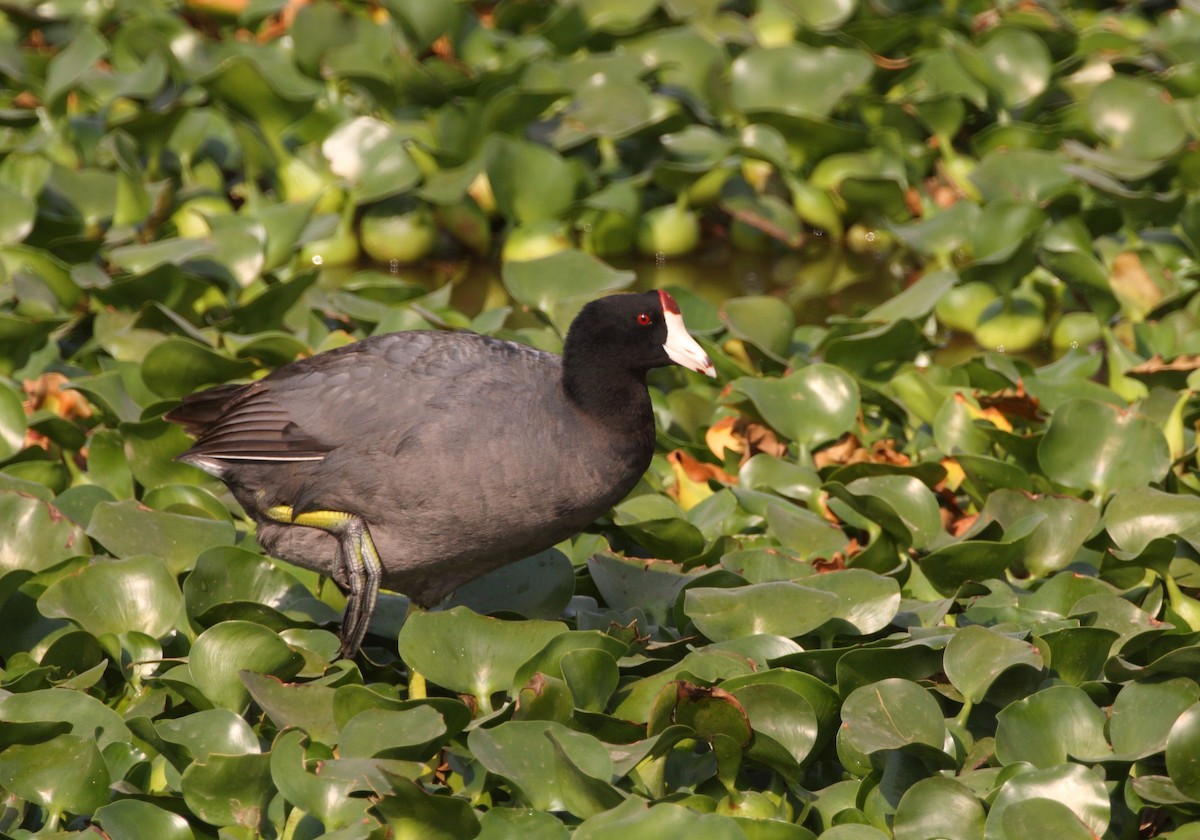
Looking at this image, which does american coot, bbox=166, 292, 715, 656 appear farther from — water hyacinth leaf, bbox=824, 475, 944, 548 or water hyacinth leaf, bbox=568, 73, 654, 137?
water hyacinth leaf, bbox=568, 73, 654, 137

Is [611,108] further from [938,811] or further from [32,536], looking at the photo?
[938,811]

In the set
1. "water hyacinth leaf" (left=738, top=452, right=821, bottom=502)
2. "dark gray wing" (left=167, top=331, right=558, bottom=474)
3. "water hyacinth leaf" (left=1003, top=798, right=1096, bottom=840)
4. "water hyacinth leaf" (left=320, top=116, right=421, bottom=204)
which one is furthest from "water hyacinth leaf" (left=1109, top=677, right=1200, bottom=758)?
"water hyacinth leaf" (left=320, top=116, right=421, bottom=204)

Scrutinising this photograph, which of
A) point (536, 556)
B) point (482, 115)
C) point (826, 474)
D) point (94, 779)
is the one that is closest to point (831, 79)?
point (482, 115)

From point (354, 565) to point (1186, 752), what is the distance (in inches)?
78.4

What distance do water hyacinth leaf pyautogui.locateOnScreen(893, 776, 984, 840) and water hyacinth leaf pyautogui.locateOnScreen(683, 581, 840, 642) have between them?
56 cm

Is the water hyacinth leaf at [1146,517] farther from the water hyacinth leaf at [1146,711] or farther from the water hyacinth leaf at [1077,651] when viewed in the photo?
the water hyacinth leaf at [1146,711]

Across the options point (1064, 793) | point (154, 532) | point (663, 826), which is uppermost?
point (663, 826)

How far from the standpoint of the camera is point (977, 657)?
350cm

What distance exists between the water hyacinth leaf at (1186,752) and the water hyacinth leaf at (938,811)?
1.36ft

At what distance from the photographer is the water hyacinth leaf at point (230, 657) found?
3.62 meters

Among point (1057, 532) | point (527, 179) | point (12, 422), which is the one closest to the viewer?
point (1057, 532)

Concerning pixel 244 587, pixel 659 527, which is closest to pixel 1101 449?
pixel 659 527

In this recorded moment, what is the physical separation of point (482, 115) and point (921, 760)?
4.08m

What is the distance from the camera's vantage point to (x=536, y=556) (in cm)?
423
